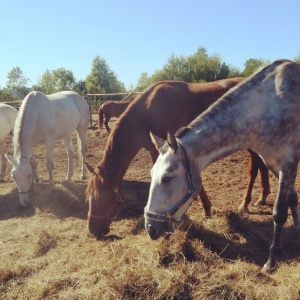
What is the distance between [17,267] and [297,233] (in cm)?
318

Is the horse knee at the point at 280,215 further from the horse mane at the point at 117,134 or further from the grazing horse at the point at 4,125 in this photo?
the grazing horse at the point at 4,125

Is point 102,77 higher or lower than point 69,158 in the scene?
higher

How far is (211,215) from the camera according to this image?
4.56 m

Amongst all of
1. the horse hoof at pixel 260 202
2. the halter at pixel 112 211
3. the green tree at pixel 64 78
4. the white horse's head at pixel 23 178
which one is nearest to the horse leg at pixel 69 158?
the white horse's head at pixel 23 178

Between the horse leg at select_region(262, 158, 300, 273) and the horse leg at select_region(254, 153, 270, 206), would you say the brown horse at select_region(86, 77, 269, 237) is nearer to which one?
the horse leg at select_region(254, 153, 270, 206)

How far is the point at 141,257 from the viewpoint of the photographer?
315 centimetres

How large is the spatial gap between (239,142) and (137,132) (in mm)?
1559

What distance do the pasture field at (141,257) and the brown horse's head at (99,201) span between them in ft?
0.51

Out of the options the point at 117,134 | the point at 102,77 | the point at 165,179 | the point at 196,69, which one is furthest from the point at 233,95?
the point at 102,77

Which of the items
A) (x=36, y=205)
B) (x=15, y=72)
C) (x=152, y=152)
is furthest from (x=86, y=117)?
(x=15, y=72)

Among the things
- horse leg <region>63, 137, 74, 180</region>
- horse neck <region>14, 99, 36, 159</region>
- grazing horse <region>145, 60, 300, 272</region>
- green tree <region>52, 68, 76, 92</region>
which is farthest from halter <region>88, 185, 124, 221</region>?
green tree <region>52, 68, 76, 92</region>

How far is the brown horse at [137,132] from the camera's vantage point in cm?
412

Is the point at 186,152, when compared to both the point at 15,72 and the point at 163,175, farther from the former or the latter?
the point at 15,72

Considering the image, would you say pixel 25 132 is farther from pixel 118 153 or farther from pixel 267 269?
pixel 267 269
